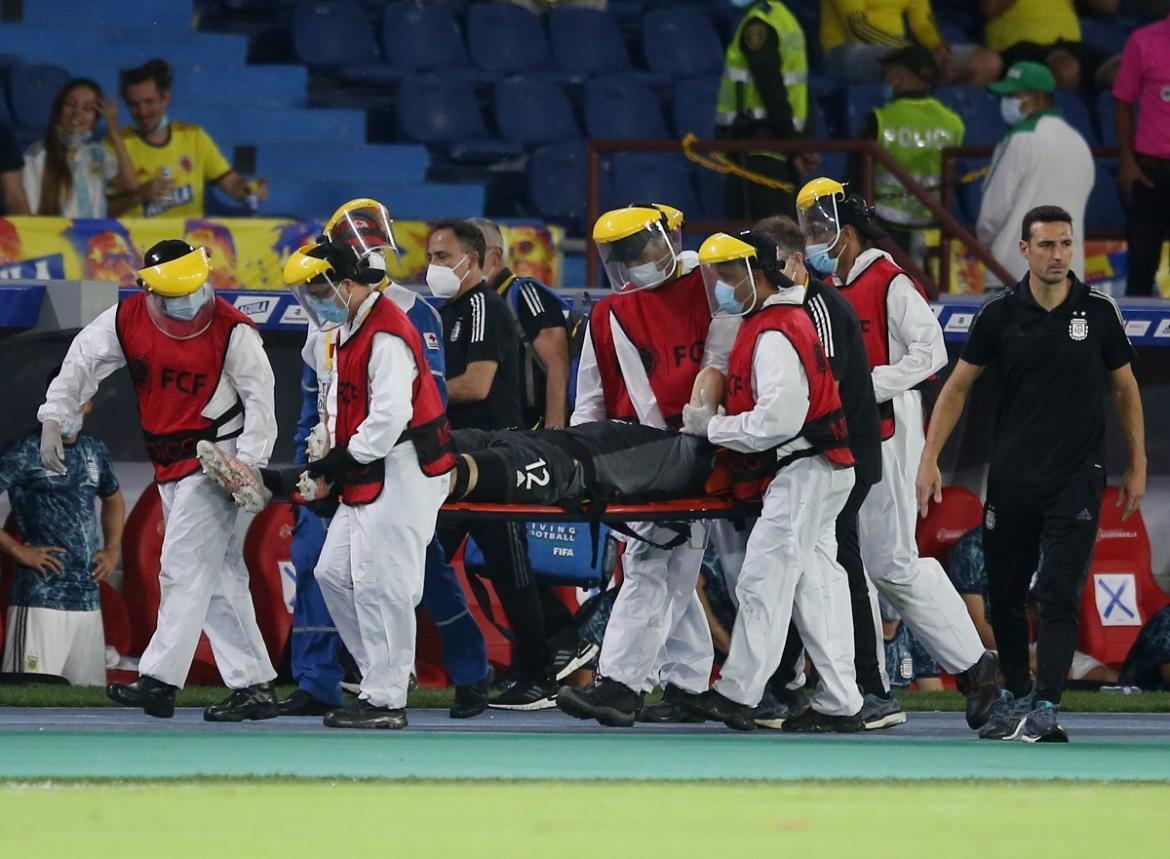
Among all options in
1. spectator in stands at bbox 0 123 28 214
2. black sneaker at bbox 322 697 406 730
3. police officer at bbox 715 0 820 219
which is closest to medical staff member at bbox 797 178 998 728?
black sneaker at bbox 322 697 406 730

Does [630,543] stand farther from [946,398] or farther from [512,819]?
[512,819]

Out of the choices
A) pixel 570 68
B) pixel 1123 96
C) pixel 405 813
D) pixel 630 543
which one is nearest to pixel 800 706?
pixel 630 543

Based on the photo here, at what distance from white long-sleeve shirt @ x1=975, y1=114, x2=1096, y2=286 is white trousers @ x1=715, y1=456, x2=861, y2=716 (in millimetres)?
4795

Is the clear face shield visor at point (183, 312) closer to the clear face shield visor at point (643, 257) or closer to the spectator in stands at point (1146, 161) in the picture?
the clear face shield visor at point (643, 257)

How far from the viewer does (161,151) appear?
41.8 ft

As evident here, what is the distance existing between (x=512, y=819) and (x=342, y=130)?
9.61 metres

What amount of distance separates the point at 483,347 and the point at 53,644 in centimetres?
253

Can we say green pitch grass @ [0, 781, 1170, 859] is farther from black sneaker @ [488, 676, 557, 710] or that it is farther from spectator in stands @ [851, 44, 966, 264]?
spectator in stands @ [851, 44, 966, 264]

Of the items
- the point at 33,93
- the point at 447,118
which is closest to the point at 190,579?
the point at 33,93

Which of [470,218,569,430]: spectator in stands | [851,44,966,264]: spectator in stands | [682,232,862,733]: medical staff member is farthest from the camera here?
[851,44,966,264]: spectator in stands

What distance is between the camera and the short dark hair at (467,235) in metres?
9.28

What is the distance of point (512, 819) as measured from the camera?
5500 millimetres

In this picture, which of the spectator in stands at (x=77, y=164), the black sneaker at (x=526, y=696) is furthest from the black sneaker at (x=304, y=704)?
the spectator in stands at (x=77, y=164)

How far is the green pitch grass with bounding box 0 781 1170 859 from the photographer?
16.6 feet
